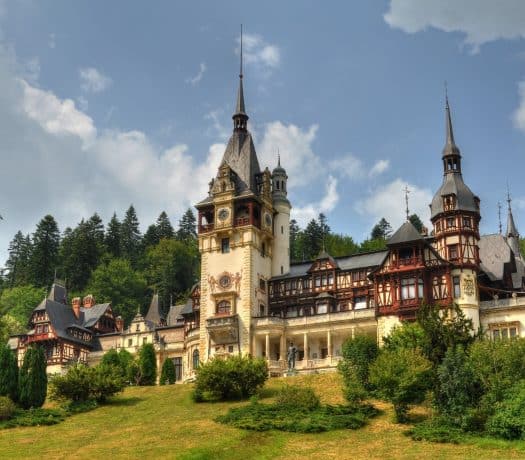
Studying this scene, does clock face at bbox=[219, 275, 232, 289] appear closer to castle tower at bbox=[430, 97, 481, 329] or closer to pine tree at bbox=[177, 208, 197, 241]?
castle tower at bbox=[430, 97, 481, 329]

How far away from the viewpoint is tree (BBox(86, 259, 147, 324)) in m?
117

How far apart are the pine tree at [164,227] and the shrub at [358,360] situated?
88720 millimetres

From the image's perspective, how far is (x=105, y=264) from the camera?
413ft

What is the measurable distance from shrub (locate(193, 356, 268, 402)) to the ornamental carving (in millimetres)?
19342

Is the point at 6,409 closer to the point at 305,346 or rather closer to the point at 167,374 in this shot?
the point at 167,374

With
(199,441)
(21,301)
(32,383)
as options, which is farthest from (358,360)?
(21,301)

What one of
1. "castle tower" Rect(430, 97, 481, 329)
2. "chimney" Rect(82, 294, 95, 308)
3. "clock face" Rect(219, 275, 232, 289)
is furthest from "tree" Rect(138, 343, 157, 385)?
"chimney" Rect(82, 294, 95, 308)

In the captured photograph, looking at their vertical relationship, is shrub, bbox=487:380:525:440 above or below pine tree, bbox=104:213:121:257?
below

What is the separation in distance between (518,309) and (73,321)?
175 feet

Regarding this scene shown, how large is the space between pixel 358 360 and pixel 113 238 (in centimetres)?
8997

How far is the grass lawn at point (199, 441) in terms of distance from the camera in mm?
40438

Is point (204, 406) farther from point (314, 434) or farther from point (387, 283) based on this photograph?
point (387, 283)

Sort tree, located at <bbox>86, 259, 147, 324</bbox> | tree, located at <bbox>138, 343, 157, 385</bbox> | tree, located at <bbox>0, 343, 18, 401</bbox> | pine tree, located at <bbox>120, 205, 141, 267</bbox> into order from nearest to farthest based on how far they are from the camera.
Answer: tree, located at <bbox>0, 343, 18, 401</bbox> → tree, located at <bbox>138, 343, 157, 385</bbox> → tree, located at <bbox>86, 259, 147, 324</bbox> → pine tree, located at <bbox>120, 205, 141, 267</bbox>

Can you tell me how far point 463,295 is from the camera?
219ft
